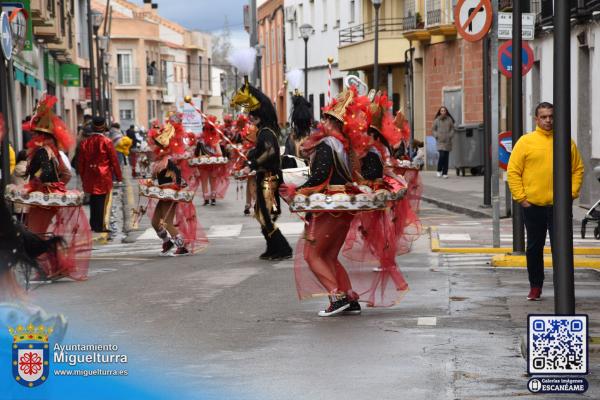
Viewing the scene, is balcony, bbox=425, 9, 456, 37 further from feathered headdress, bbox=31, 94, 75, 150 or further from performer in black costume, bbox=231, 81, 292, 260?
feathered headdress, bbox=31, 94, 75, 150

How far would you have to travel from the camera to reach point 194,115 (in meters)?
47.2

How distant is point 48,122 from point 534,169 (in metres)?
5.89

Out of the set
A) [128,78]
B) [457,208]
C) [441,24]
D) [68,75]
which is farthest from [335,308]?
[128,78]

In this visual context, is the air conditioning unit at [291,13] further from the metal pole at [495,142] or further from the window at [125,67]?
the metal pole at [495,142]

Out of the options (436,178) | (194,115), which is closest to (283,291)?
(436,178)

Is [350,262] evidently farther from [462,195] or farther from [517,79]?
[462,195]

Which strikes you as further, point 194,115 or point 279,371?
point 194,115

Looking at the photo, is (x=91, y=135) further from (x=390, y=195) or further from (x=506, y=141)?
(x=390, y=195)

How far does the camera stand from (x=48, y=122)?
52.6ft

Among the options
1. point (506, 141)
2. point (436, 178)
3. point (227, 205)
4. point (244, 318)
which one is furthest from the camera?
point (436, 178)

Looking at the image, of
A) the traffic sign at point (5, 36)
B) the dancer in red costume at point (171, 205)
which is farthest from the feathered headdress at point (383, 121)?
the traffic sign at point (5, 36)

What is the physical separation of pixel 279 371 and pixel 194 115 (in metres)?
38.3

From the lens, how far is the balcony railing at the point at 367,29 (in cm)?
5175

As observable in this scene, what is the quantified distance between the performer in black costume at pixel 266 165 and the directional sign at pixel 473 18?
250 centimetres
